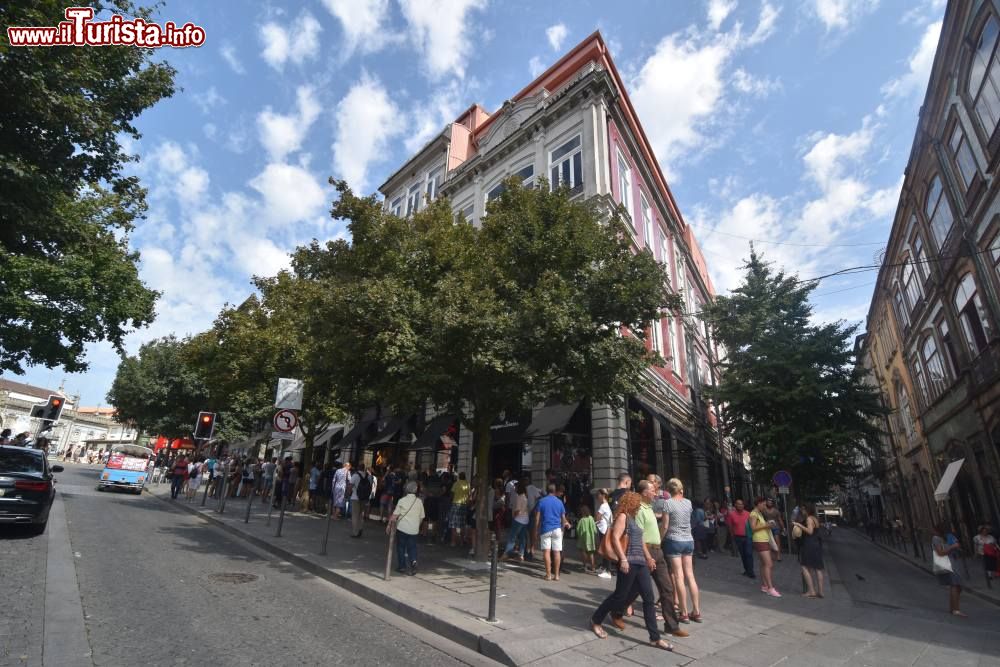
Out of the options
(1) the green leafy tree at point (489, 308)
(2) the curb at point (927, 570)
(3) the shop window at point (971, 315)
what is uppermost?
(3) the shop window at point (971, 315)

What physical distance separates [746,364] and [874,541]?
24.8 m

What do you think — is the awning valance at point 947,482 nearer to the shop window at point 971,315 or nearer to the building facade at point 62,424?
the shop window at point 971,315

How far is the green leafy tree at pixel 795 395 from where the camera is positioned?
65.3ft

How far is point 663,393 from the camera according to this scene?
2003cm

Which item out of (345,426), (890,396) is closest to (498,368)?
(345,426)

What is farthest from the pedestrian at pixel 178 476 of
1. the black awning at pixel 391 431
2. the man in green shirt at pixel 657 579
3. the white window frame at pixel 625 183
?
the white window frame at pixel 625 183

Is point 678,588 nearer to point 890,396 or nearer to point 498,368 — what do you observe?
point 498,368

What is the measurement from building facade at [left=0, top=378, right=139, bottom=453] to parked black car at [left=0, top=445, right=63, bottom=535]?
245 ft

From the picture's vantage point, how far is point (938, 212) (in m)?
20.2

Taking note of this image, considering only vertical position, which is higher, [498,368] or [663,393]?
[663,393]

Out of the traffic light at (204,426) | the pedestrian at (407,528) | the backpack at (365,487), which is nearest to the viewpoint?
the pedestrian at (407,528)

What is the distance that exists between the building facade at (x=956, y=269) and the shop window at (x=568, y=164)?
10.8m

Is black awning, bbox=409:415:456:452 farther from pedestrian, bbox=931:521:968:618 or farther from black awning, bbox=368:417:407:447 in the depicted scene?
pedestrian, bbox=931:521:968:618

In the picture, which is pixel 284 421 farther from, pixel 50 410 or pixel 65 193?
pixel 50 410
